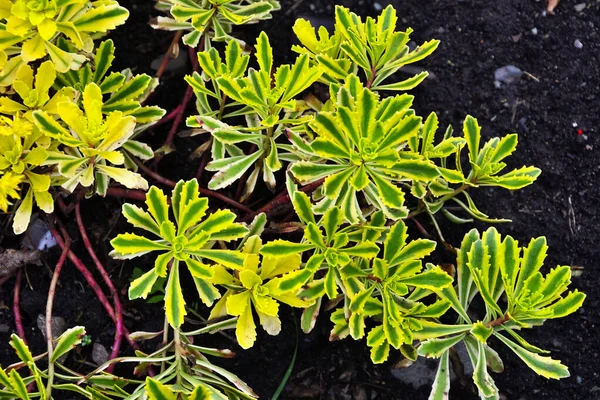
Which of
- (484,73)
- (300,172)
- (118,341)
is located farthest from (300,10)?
(118,341)

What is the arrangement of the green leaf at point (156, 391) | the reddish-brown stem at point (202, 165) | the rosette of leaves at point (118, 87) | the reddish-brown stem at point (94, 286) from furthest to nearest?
the reddish-brown stem at point (202, 165), the reddish-brown stem at point (94, 286), the rosette of leaves at point (118, 87), the green leaf at point (156, 391)

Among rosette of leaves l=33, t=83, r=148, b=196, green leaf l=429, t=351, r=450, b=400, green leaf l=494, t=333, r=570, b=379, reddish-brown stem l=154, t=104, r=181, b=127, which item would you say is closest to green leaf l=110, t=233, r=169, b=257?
rosette of leaves l=33, t=83, r=148, b=196

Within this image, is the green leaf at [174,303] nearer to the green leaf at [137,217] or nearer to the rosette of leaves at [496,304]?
the green leaf at [137,217]

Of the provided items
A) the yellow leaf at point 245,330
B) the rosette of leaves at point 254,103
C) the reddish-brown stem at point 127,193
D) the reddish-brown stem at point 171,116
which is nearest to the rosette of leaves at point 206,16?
the rosette of leaves at point 254,103

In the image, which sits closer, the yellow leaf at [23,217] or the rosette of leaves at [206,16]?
the yellow leaf at [23,217]

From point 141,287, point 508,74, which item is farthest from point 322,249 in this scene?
point 508,74

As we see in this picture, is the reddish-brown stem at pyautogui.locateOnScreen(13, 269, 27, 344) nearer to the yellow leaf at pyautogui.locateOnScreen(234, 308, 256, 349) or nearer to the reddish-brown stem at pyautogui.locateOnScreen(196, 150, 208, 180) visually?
the reddish-brown stem at pyautogui.locateOnScreen(196, 150, 208, 180)

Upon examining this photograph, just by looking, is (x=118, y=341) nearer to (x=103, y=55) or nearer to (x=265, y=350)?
(x=265, y=350)
